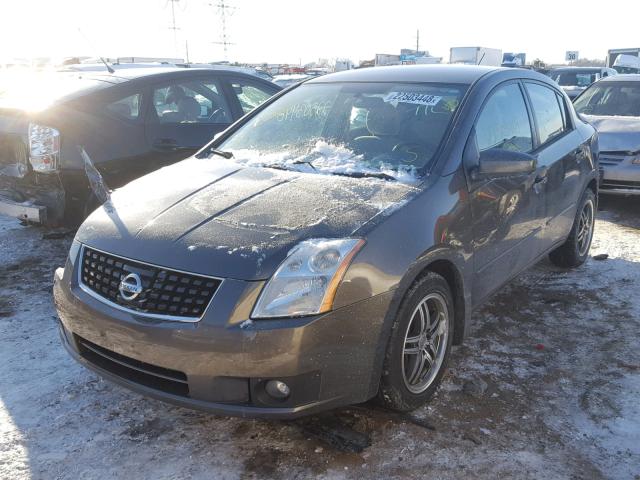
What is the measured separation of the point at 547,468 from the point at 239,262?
A: 1.59 meters

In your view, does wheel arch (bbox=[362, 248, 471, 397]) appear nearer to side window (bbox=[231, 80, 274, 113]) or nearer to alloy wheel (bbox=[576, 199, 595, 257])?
alloy wheel (bbox=[576, 199, 595, 257])

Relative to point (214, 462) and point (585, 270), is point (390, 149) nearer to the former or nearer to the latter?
point (214, 462)

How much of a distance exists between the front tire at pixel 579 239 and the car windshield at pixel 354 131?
204cm

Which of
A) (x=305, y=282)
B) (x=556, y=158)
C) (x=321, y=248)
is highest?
(x=556, y=158)

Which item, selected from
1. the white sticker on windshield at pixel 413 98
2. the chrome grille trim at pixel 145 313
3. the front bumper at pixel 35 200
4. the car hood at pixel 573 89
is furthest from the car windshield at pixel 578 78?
the chrome grille trim at pixel 145 313

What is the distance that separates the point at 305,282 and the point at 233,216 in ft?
1.91

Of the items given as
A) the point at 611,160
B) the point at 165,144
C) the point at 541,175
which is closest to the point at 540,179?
the point at 541,175

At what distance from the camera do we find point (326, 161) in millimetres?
3441

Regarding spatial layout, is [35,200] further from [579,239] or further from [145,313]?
[579,239]

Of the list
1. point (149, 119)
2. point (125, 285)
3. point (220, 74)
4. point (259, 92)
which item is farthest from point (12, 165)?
point (125, 285)

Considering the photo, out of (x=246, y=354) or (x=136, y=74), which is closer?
(x=246, y=354)

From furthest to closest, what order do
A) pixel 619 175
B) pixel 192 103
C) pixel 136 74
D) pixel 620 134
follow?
1. pixel 620 134
2. pixel 619 175
3. pixel 192 103
4. pixel 136 74

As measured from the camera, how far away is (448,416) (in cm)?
298

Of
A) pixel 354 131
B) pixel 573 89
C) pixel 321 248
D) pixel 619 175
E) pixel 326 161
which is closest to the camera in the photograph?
pixel 321 248
